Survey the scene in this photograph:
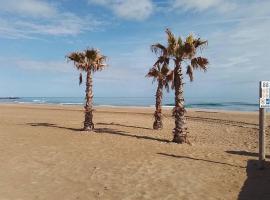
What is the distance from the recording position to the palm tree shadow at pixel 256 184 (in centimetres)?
959

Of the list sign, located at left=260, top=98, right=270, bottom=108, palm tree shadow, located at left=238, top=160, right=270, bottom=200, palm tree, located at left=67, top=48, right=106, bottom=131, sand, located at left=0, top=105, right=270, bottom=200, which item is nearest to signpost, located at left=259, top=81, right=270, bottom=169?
sign, located at left=260, top=98, right=270, bottom=108

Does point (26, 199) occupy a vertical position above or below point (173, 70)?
below

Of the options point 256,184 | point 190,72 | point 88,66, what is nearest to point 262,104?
point 256,184

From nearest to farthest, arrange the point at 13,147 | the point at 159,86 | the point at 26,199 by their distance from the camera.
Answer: the point at 26,199, the point at 13,147, the point at 159,86

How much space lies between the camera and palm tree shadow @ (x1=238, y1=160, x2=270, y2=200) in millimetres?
9594

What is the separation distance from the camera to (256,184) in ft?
35.6

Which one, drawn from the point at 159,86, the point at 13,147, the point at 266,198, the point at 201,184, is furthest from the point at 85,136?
the point at 266,198

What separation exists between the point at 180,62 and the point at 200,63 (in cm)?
96

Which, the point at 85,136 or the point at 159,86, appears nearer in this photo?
the point at 85,136

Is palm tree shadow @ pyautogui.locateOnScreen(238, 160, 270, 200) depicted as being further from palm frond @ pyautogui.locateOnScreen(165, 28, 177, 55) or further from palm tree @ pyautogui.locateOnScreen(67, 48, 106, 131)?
palm tree @ pyautogui.locateOnScreen(67, 48, 106, 131)

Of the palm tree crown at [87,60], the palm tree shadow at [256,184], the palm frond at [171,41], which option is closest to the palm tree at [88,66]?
the palm tree crown at [87,60]

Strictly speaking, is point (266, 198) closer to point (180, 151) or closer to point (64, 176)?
point (64, 176)

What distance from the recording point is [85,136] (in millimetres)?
20703

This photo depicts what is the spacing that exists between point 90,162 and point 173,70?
725cm
